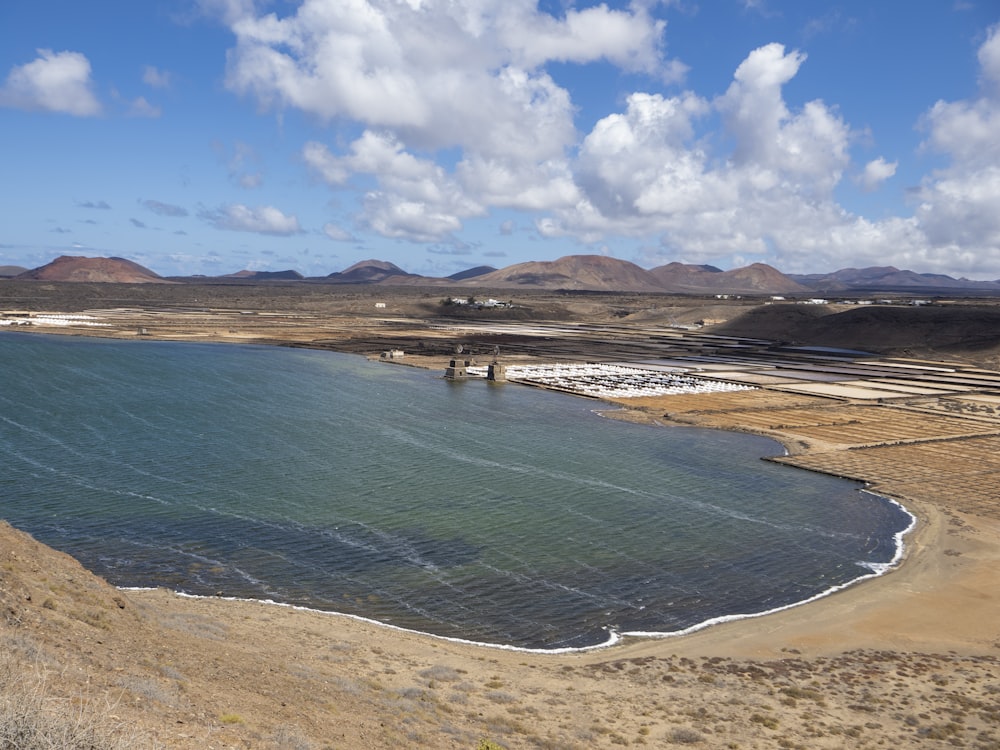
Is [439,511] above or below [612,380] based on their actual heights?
below

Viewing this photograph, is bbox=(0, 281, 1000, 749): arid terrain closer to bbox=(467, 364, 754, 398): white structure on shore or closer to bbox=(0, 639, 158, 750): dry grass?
bbox=(0, 639, 158, 750): dry grass

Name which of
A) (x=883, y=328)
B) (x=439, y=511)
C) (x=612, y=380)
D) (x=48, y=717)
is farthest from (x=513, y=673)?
(x=883, y=328)

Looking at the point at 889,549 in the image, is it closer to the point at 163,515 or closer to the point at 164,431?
the point at 163,515

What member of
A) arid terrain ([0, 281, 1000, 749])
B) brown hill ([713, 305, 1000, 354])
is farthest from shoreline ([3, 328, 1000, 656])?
brown hill ([713, 305, 1000, 354])

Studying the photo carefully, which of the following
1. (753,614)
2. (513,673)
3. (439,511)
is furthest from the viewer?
(439,511)

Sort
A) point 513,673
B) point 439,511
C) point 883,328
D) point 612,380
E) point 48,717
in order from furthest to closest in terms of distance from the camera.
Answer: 1. point 883,328
2. point 612,380
3. point 439,511
4. point 513,673
5. point 48,717

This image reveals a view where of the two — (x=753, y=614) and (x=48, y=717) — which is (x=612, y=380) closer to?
(x=753, y=614)

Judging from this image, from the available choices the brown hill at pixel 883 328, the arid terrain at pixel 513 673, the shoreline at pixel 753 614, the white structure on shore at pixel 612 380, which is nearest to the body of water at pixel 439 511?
the shoreline at pixel 753 614

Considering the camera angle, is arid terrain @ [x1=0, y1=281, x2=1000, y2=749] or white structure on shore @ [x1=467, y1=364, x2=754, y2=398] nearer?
arid terrain @ [x1=0, y1=281, x2=1000, y2=749]

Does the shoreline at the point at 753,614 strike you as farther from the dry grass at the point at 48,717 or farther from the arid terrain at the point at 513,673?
the dry grass at the point at 48,717
